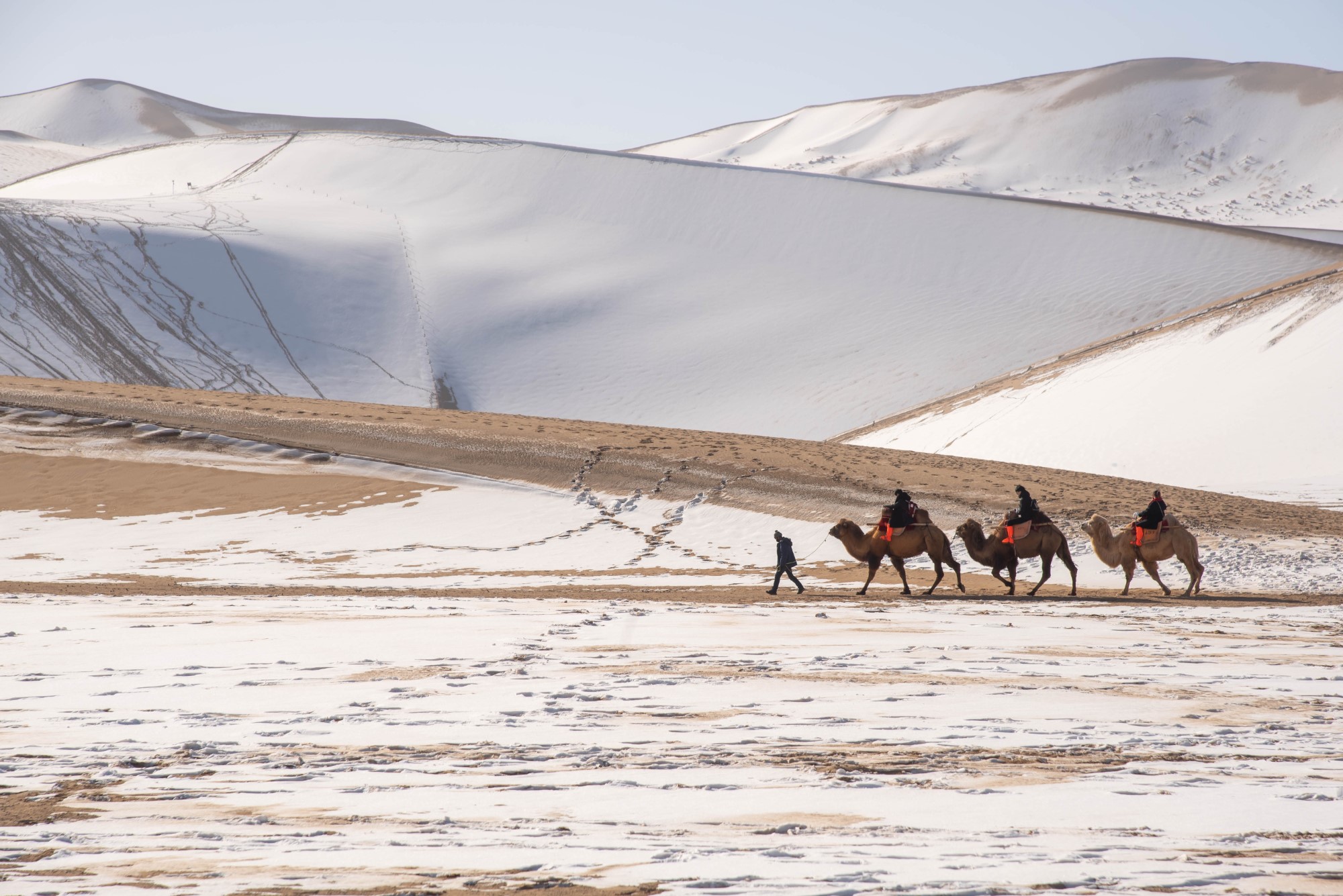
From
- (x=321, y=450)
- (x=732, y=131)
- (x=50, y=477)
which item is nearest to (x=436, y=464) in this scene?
(x=321, y=450)

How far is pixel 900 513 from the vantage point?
575 inches

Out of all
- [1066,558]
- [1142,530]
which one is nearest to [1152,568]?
[1142,530]

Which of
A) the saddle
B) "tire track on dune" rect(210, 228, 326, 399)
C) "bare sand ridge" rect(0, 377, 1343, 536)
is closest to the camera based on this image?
the saddle

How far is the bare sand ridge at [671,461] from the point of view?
2139cm

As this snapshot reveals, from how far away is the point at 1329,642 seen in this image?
10.1m

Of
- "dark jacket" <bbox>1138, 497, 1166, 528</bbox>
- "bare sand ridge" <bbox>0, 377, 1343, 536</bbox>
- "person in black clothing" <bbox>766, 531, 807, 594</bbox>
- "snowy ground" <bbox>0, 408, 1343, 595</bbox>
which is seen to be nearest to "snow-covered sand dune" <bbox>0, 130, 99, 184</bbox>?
"bare sand ridge" <bbox>0, 377, 1343, 536</bbox>

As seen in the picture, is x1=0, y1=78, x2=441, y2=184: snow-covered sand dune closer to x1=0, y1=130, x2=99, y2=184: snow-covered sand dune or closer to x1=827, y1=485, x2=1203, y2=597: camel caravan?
x1=0, y1=130, x2=99, y2=184: snow-covered sand dune

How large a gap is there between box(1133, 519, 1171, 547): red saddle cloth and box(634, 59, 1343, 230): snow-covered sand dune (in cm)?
6539

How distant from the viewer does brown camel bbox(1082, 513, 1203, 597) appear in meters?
14.9

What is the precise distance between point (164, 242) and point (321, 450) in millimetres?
25114

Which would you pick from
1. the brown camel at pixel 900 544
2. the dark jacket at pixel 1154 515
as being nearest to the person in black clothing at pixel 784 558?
the brown camel at pixel 900 544

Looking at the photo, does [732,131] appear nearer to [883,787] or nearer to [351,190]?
[351,190]

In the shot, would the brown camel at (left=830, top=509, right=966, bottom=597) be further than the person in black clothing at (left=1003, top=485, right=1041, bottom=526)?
No

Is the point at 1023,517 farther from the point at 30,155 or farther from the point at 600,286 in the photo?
the point at 30,155
